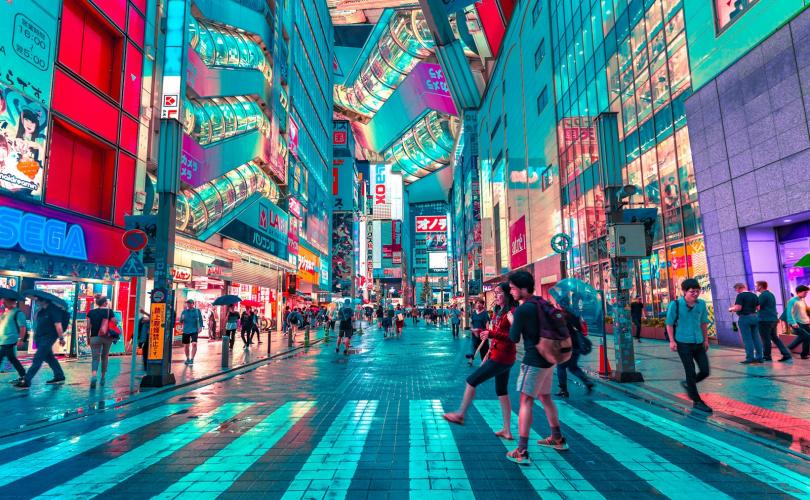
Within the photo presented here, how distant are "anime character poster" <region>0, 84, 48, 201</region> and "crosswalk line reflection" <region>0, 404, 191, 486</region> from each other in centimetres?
953

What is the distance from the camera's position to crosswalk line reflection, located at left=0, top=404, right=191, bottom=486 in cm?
450

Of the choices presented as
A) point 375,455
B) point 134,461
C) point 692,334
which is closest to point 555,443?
point 375,455

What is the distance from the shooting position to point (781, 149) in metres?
12.5

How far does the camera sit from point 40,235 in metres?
13.5

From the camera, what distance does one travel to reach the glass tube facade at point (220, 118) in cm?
2212

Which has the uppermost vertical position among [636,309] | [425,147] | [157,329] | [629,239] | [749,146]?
[425,147]

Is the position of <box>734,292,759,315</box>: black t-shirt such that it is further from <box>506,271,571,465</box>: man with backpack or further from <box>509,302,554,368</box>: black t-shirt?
<box>509,302,554,368</box>: black t-shirt

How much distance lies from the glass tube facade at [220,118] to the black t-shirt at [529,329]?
2010 cm

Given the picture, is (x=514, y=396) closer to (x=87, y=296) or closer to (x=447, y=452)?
(x=447, y=452)

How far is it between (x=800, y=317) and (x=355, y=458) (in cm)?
1164

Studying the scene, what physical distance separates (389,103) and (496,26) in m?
49.1

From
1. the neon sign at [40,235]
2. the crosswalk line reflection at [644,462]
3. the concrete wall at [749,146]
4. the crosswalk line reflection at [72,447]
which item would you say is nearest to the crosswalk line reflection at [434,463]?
the crosswalk line reflection at [644,462]

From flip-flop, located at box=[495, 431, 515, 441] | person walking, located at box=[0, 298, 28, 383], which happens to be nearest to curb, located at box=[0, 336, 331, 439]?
person walking, located at box=[0, 298, 28, 383]

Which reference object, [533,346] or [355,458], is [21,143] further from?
[533,346]
